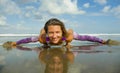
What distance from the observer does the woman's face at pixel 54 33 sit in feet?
15.4

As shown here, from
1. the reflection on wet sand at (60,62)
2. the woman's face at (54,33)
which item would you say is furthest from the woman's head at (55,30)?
the reflection on wet sand at (60,62)

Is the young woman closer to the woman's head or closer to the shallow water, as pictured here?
the woman's head

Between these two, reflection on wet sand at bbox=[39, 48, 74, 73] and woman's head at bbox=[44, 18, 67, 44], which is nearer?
reflection on wet sand at bbox=[39, 48, 74, 73]

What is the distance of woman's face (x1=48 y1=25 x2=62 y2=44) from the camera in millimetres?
4692

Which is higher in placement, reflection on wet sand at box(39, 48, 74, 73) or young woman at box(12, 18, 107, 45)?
young woman at box(12, 18, 107, 45)

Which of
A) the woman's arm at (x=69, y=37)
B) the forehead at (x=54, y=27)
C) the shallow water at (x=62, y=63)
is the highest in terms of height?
the forehead at (x=54, y=27)

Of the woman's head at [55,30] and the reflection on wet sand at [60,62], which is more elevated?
the woman's head at [55,30]

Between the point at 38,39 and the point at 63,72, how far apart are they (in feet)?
12.4

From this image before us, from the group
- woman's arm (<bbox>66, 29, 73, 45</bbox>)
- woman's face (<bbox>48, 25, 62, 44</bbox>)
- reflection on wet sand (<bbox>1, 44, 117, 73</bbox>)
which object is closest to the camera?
reflection on wet sand (<bbox>1, 44, 117, 73</bbox>)

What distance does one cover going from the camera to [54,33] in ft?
Answer: 15.4

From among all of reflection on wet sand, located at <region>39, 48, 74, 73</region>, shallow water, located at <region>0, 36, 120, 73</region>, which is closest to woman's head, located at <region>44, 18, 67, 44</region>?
shallow water, located at <region>0, 36, 120, 73</region>

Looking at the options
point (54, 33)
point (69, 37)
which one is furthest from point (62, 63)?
point (69, 37)

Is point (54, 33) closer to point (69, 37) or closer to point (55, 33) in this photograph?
point (55, 33)

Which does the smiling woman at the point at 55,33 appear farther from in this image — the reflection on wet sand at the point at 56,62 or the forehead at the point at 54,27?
the reflection on wet sand at the point at 56,62
